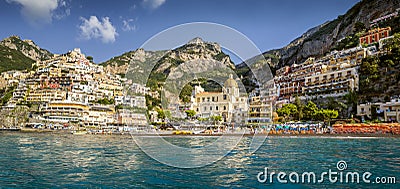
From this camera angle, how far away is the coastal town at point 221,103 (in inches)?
1309

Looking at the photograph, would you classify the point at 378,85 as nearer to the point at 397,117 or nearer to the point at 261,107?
the point at 397,117

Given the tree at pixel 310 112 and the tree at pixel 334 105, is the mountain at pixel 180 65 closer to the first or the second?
the tree at pixel 310 112

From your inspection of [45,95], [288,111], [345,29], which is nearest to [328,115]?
[288,111]

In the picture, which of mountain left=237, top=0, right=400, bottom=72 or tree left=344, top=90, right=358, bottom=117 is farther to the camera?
mountain left=237, top=0, right=400, bottom=72

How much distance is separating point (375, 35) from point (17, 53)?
122 m

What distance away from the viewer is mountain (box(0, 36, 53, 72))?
103875 mm

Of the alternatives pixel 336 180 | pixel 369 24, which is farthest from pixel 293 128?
pixel 369 24

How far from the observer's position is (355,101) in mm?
35875

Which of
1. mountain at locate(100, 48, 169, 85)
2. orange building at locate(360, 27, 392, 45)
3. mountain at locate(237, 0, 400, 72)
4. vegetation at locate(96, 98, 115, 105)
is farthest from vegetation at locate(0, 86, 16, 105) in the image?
mountain at locate(100, 48, 169, 85)

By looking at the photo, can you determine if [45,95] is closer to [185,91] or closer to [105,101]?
[105,101]

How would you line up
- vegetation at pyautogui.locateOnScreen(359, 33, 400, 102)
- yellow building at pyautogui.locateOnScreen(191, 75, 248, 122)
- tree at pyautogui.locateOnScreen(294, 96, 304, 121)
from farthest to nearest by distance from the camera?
tree at pyautogui.locateOnScreen(294, 96, 304, 121) < yellow building at pyautogui.locateOnScreen(191, 75, 248, 122) < vegetation at pyautogui.locateOnScreen(359, 33, 400, 102)

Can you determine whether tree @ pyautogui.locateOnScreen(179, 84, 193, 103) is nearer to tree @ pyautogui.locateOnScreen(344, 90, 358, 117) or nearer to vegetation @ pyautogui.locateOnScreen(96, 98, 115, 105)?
tree @ pyautogui.locateOnScreen(344, 90, 358, 117)

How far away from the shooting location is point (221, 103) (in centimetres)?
3972

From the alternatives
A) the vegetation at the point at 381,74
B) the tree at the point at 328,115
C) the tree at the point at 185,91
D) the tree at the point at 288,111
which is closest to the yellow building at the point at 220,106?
the tree at the point at 288,111
